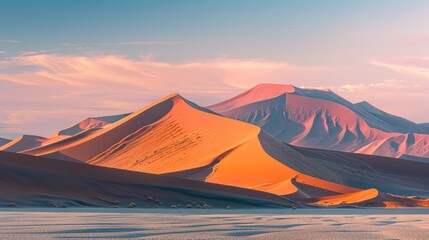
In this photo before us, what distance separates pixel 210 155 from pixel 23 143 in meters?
60.7

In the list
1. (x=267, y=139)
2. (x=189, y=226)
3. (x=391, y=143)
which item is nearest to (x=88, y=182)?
(x=189, y=226)

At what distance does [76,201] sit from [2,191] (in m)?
3.53

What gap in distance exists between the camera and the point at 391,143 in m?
196

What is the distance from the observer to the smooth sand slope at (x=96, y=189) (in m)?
36.6

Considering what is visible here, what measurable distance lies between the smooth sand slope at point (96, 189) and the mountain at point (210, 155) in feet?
40.5

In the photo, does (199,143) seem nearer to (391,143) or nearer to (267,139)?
(267,139)

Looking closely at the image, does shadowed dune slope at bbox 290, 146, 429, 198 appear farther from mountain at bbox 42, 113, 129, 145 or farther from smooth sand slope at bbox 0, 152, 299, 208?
mountain at bbox 42, 113, 129, 145

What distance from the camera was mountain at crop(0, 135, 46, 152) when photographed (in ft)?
426

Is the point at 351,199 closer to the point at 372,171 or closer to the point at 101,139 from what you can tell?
the point at 372,171

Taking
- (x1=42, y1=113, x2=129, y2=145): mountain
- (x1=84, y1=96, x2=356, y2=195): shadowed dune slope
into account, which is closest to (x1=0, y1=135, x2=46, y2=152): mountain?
(x1=84, y1=96, x2=356, y2=195): shadowed dune slope

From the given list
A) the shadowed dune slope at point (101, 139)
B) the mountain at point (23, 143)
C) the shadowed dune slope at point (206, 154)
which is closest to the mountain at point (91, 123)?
the mountain at point (23, 143)

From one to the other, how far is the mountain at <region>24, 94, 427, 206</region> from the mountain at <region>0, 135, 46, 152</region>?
2217cm

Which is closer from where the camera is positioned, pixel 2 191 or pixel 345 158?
pixel 2 191

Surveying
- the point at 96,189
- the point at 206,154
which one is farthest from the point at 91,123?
the point at 96,189
